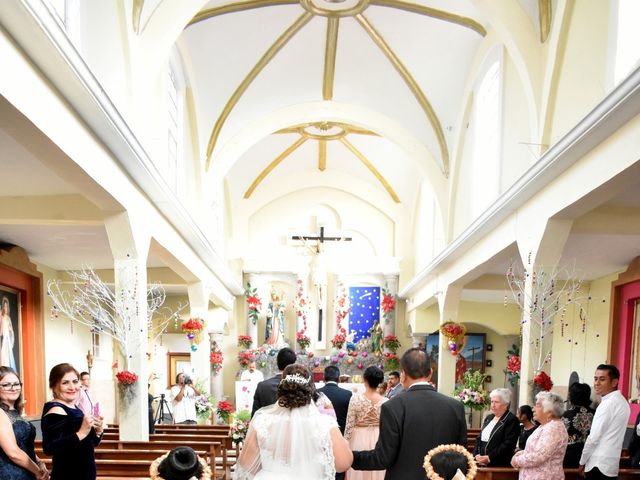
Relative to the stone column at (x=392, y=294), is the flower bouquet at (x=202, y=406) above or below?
below

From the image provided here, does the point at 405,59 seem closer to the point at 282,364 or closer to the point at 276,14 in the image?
the point at 276,14

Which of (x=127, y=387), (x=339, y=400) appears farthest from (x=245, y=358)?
(x=339, y=400)

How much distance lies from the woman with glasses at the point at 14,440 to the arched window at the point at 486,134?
7.54 metres

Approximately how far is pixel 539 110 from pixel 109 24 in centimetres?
537

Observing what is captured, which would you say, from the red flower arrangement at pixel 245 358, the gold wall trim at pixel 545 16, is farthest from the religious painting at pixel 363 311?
the gold wall trim at pixel 545 16

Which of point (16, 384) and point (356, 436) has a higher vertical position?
point (16, 384)

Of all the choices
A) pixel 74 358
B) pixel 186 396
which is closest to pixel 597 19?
pixel 186 396

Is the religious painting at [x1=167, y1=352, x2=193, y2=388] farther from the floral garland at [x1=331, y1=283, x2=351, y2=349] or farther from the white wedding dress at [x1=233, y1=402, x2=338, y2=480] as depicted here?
the white wedding dress at [x1=233, y1=402, x2=338, y2=480]

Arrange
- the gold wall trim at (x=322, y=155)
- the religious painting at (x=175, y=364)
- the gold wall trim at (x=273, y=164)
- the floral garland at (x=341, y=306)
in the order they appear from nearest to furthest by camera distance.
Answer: the gold wall trim at (x=273, y=164) → the gold wall trim at (x=322, y=155) → the religious painting at (x=175, y=364) → the floral garland at (x=341, y=306)

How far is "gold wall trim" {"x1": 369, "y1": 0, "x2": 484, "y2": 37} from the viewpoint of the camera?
9.62 meters

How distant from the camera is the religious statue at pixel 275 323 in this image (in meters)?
19.2

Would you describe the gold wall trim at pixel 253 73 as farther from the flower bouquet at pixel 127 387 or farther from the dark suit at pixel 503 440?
the dark suit at pixel 503 440

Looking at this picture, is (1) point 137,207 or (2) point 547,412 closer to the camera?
(2) point 547,412

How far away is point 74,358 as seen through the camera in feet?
43.7
